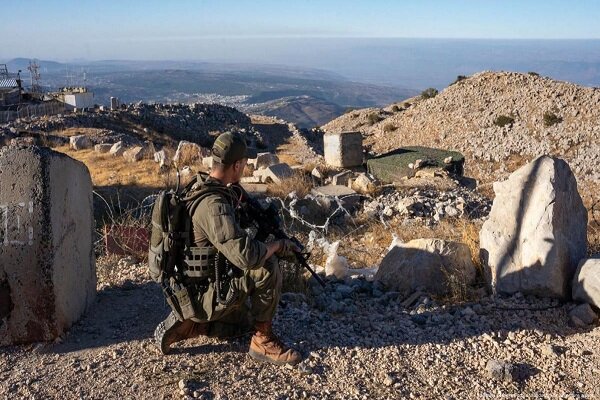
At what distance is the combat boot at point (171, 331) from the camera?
153 inches

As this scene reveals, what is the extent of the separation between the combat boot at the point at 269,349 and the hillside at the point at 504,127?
54.1 feet

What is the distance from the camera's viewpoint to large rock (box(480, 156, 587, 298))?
4.66m

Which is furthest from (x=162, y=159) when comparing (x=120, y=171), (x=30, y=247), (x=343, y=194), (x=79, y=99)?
(x=79, y=99)

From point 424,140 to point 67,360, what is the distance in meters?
24.2

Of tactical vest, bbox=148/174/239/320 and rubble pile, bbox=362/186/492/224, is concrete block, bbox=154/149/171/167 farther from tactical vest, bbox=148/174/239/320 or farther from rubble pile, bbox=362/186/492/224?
tactical vest, bbox=148/174/239/320

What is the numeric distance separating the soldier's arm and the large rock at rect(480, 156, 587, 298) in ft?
7.88

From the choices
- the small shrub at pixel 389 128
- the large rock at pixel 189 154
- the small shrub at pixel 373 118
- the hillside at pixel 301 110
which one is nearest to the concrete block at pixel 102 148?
the large rock at pixel 189 154

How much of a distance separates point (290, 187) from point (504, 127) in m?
16.6

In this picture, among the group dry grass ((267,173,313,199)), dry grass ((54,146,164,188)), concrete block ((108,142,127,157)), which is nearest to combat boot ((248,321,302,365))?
dry grass ((267,173,313,199))

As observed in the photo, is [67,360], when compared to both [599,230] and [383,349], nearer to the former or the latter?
[383,349]

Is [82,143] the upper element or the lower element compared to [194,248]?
lower

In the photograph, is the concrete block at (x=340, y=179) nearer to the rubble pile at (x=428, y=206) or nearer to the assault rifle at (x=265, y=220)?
the rubble pile at (x=428, y=206)

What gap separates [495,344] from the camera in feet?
13.6

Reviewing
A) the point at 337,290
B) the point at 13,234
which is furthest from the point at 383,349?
the point at 13,234
